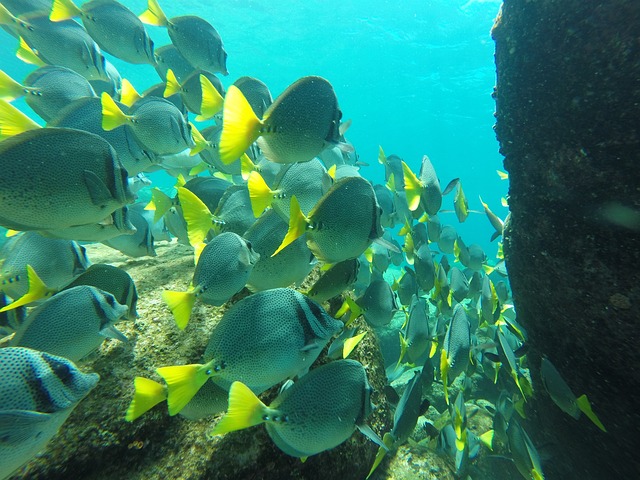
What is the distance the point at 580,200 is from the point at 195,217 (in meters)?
3.01

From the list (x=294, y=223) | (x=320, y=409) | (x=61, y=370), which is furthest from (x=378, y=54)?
(x=61, y=370)

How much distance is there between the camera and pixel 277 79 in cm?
4784

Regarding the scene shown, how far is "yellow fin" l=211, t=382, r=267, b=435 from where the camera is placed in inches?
55.9

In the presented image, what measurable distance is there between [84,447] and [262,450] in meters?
1.03

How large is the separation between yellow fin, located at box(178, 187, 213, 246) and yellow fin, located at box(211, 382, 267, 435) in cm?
122

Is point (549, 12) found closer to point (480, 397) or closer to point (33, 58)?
point (33, 58)

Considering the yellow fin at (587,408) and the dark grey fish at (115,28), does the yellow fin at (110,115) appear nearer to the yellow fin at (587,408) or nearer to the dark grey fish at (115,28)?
the dark grey fish at (115,28)

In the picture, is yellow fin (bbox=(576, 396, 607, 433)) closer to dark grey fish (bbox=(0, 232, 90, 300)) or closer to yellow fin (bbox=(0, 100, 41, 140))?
dark grey fish (bbox=(0, 232, 90, 300))

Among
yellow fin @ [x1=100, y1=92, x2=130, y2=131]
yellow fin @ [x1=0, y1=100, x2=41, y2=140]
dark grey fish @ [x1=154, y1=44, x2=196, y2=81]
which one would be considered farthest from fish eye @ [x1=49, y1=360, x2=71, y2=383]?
dark grey fish @ [x1=154, y1=44, x2=196, y2=81]

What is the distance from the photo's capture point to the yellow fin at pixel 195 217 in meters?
2.25

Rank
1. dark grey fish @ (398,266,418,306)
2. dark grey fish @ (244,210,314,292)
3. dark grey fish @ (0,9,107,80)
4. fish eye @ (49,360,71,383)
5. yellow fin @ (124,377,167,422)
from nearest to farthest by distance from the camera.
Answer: fish eye @ (49,360,71,383) → yellow fin @ (124,377,167,422) → dark grey fish @ (244,210,314,292) → dark grey fish @ (0,9,107,80) → dark grey fish @ (398,266,418,306)

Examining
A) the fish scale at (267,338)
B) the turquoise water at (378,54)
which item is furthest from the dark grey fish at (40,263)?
the turquoise water at (378,54)

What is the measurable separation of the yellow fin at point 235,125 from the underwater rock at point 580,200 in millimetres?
2522

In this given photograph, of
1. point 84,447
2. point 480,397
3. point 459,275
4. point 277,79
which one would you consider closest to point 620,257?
point 459,275
